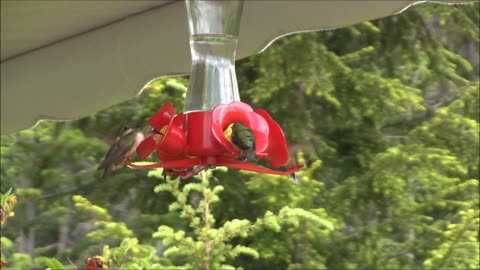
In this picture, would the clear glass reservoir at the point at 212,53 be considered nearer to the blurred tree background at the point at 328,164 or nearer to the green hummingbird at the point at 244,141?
the green hummingbird at the point at 244,141

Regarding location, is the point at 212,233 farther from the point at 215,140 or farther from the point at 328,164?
the point at 328,164

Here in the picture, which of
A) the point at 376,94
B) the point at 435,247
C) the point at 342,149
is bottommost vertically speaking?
the point at 435,247

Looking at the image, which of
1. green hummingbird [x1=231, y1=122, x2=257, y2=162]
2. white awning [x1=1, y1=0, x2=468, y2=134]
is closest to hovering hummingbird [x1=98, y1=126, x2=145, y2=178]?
white awning [x1=1, y1=0, x2=468, y2=134]

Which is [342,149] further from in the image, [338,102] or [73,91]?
[73,91]

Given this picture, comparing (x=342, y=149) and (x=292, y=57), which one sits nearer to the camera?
(x=292, y=57)

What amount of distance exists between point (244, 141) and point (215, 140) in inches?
4.2

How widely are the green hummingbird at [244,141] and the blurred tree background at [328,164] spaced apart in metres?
3.51

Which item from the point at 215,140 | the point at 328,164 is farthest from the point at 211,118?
the point at 328,164

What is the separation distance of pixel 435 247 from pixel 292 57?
5.30 feet

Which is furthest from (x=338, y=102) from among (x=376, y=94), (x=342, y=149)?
(x=342, y=149)

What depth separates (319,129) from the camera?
6449 mm

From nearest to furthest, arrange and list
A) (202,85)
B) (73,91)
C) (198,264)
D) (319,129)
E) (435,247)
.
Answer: (202,85), (73,91), (198,264), (435,247), (319,129)

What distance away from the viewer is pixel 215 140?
6.17ft

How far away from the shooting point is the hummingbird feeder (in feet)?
6.03
